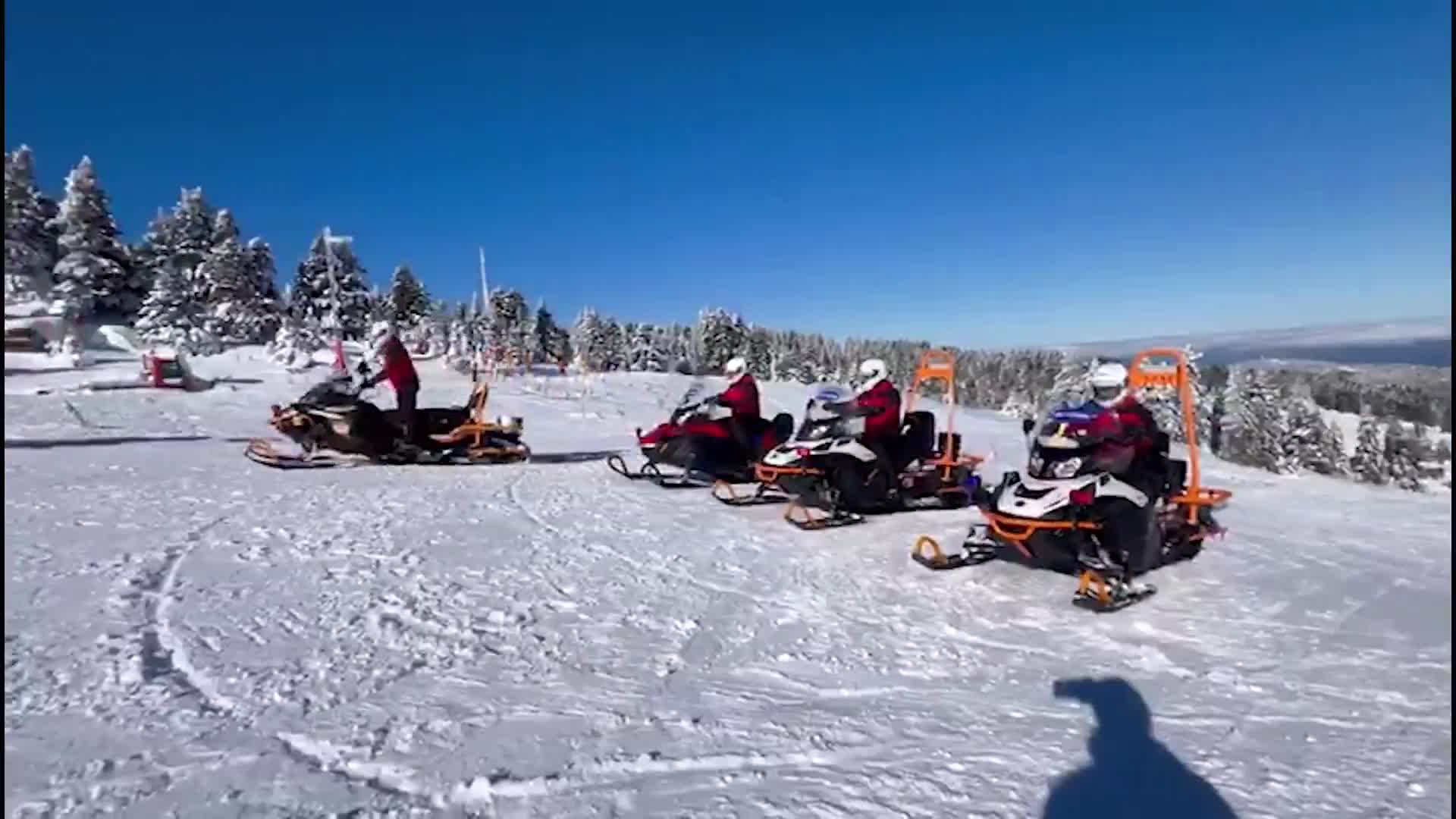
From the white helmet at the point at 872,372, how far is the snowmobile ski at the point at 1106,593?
352cm

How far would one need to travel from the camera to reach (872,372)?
30.2 feet

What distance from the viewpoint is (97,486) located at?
913cm

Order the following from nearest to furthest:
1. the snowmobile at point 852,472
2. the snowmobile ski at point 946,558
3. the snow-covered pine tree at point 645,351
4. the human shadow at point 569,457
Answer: the snowmobile ski at point 946,558 → the snowmobile at point 852,472 → the human shadow at point 569,457 → the snow-covered pine tree at point 645,351

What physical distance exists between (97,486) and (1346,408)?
111ft

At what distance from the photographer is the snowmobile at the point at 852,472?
28.6ft

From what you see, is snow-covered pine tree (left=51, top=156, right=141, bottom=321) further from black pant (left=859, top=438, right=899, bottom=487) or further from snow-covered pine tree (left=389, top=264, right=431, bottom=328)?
black pant (left=859, top=438, right=899, bottom=487)

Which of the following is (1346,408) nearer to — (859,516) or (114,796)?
(859,516)

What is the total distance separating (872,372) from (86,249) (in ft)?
132

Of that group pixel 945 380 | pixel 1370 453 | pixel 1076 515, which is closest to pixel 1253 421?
pixel 1370 453

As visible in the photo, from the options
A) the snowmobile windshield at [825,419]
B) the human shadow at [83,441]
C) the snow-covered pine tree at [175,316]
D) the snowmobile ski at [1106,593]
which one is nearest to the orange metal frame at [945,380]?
the snowmobile windshield at [825,419]

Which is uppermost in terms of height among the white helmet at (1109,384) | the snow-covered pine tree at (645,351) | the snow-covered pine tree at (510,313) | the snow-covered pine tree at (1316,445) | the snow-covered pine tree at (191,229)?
the snow-covered pine tree at (191,229)

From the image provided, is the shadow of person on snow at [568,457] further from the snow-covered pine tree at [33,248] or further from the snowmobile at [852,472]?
the snow-covered pine tree at [33,248]

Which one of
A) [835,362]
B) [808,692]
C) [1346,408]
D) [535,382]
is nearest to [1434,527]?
[808,692]

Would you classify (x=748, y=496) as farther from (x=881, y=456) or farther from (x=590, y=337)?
(x=590, y=337)
